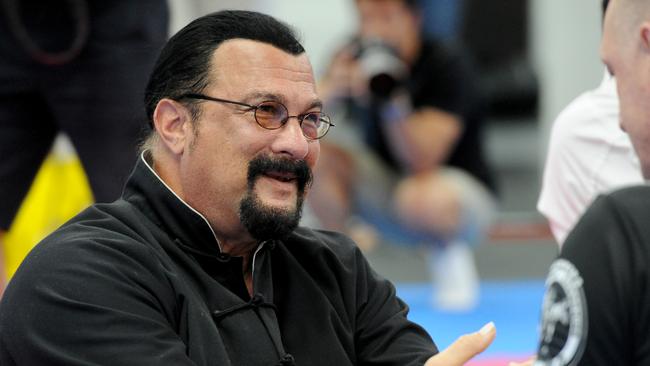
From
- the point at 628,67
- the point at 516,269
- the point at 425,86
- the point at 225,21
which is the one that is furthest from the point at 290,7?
the point at 628,67

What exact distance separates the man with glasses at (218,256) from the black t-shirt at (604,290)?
77cm

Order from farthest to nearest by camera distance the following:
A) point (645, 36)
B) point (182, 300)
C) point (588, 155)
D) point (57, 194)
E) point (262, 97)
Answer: point (57, 194), point (588, 155), point (262, 97), point (182, 300), point (645, 36)

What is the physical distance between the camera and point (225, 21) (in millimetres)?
2920

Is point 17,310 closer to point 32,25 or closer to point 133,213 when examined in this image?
point 133,213

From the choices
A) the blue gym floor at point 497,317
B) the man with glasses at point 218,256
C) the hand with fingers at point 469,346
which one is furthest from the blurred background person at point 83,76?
the blue gym floor at point 497,317

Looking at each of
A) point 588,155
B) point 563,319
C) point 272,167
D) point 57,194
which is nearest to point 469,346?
point 272,167

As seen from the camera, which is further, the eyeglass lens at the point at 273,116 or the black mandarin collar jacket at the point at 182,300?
the eyeglass lens at the point at 273,116

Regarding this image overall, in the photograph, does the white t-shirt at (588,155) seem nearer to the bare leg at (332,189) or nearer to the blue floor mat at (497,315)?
the blue floor mat at (497,315)

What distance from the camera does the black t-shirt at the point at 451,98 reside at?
22.0 feet

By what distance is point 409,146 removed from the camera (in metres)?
6.72

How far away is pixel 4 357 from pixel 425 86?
435 centimetres

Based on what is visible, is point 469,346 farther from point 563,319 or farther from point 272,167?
point 563,319

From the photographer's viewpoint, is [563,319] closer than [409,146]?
Yes

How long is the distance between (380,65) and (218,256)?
150 inches
